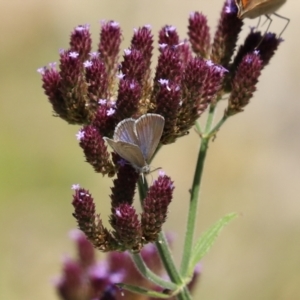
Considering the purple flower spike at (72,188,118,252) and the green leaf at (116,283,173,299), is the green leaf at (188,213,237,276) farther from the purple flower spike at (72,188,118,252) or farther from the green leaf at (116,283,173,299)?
the purple flower spike at (72,188,118,252)

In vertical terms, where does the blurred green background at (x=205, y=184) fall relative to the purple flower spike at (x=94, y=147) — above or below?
above

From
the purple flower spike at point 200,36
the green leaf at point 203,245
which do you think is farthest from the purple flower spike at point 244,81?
the green leaf at point 203,245

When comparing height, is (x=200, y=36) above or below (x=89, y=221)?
above

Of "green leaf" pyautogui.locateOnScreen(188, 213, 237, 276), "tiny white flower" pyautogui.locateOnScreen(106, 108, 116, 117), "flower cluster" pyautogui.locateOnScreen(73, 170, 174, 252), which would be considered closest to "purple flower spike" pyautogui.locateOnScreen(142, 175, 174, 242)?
"flower cluster" pyautogui.locateOnScreen(73, 170, 174, 252)

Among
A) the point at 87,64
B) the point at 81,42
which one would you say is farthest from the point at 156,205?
the point at 81,42

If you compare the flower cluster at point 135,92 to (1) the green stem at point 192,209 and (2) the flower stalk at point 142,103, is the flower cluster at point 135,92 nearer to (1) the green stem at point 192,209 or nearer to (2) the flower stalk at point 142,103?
(2) the flower stalk at point 142,103

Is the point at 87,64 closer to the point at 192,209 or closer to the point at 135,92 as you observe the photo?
the point at 135,92

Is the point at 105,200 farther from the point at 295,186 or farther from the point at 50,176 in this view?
the point at 295,186

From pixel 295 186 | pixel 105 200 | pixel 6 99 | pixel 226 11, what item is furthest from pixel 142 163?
pixel 6 99
